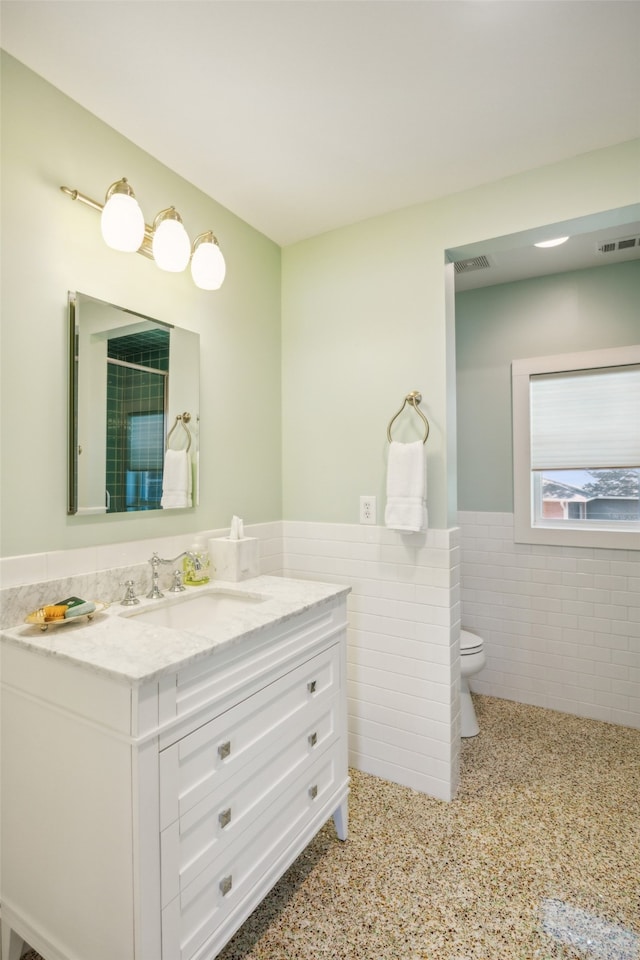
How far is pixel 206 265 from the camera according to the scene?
1825 mm

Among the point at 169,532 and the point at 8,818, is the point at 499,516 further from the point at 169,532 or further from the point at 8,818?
the point at 8,818

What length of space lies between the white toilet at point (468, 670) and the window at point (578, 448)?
770 mm

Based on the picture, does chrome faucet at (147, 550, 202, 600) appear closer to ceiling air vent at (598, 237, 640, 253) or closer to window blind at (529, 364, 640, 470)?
window blind at (529, 364, 640, 470)

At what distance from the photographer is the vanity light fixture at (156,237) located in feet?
4.91

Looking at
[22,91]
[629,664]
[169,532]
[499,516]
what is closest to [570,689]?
[629,664]

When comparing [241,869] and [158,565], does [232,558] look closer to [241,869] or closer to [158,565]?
[158,565]

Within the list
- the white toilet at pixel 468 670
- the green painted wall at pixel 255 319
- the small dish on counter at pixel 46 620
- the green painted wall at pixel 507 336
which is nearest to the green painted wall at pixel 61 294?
the green painted wall at pixel 255 319

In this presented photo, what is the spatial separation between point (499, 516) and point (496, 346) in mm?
1056

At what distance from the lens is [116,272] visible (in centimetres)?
166

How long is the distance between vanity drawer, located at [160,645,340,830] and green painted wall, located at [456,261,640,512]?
180cm

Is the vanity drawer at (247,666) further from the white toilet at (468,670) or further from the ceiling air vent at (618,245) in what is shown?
the ceiling air vent at (618,245)

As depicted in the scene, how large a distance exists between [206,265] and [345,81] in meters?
0.74

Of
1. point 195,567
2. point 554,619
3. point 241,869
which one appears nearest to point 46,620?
point 195,567

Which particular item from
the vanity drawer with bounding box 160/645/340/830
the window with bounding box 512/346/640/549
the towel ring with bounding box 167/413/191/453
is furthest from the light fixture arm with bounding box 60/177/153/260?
the window with bounding box 512/346/640/549
